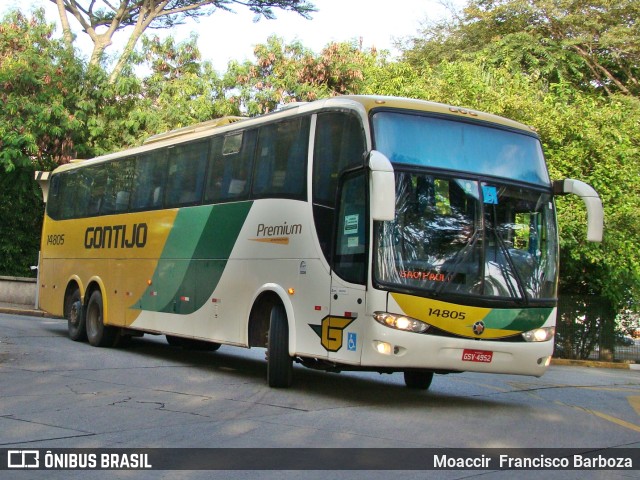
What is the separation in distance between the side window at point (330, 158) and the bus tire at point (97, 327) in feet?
24.7

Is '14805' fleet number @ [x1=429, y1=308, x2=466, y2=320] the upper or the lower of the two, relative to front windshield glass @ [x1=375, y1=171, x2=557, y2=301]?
lower

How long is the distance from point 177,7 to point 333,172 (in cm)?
2634

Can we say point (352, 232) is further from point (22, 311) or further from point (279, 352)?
point (22, 311)

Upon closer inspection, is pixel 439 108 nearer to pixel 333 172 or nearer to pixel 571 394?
pixel 333 172

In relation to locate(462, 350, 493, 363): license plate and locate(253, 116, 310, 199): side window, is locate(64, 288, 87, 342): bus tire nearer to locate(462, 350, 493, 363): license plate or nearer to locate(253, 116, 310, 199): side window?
locate(253, 116, 310, 199): side window

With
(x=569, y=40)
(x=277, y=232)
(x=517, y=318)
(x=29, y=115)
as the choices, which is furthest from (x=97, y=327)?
(x=569, y=40)

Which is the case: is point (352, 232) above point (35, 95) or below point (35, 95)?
below

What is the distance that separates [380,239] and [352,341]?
1.24 m

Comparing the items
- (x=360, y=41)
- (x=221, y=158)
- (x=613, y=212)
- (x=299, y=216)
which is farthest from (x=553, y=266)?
(x=360, y=41)

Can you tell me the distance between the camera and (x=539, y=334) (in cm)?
1065

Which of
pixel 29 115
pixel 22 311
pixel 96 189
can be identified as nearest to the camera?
pixel 96 189

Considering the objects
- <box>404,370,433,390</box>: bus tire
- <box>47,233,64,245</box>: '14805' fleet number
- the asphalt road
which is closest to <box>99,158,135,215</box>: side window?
<box>47,233,64,245</box>: '14805' fleet number

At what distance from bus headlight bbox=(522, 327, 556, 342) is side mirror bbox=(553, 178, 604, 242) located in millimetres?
1277

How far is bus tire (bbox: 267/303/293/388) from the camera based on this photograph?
11312 millimetres
